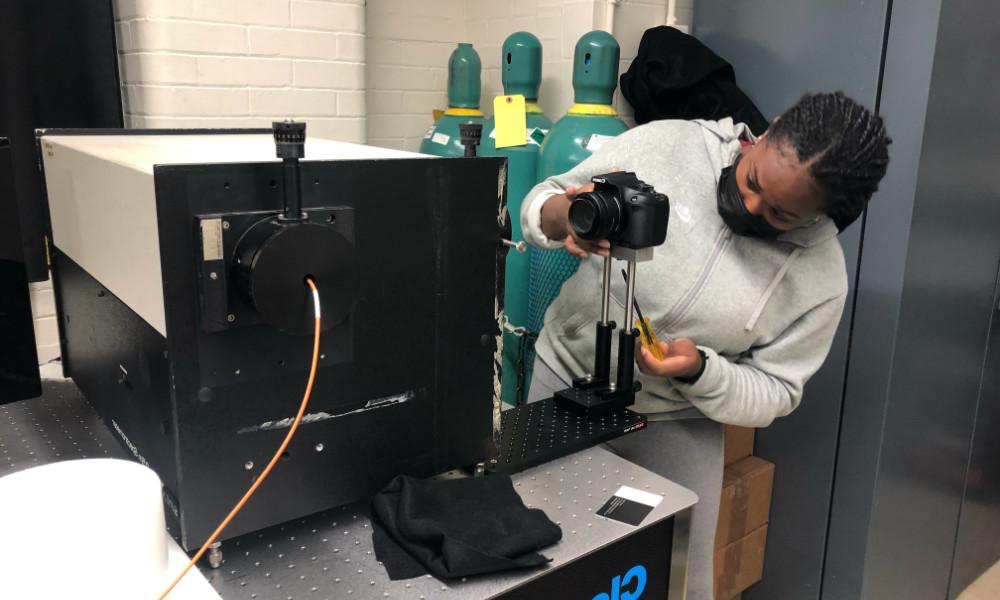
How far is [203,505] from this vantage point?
71cm

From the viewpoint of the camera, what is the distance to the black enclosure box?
2.20ft

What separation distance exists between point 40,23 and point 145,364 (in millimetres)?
1320

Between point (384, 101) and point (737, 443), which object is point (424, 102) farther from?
point (737, 443)

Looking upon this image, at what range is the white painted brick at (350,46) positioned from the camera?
6.64 feet

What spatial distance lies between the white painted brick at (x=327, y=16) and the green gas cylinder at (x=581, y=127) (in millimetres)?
612

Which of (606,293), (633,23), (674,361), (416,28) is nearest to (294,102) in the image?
(416,28)

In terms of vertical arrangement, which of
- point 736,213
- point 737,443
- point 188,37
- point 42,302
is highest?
point 188,37

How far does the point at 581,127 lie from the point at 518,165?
220 millimetres

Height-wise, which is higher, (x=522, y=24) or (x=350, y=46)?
(x=522, y=24)

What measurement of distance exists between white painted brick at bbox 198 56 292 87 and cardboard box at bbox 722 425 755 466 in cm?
147

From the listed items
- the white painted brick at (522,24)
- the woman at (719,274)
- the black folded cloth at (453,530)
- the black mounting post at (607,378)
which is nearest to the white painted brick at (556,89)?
the white painted brick at (522,24)

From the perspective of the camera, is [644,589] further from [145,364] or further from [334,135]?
[334,135]

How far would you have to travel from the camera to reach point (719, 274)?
129 cm

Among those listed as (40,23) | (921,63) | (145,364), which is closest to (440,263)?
(145,364)
